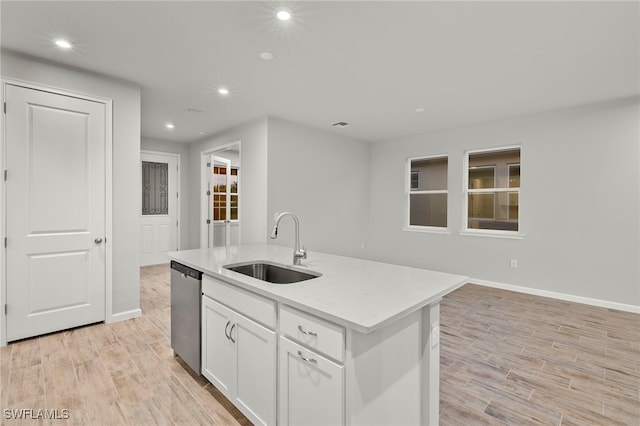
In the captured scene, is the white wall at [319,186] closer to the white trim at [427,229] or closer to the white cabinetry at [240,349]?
the white trim at [427,229]

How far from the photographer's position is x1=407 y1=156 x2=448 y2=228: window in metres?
5.81

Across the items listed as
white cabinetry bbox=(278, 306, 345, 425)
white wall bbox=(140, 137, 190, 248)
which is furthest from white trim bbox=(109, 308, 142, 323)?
white wall bbox=(140, 137, 190, 248)

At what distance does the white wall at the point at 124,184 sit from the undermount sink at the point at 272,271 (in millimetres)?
1782

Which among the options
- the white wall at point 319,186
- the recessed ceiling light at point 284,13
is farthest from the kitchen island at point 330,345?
the white wall at point 319,186

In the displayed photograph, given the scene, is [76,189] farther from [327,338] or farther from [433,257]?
[433,257]

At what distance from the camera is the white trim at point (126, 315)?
10.8 feet

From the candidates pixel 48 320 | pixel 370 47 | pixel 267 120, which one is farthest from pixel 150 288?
pixel 370 47

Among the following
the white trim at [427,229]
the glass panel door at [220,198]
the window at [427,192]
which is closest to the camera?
the white trim at [427,229]

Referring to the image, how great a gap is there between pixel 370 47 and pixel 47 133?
301 cm

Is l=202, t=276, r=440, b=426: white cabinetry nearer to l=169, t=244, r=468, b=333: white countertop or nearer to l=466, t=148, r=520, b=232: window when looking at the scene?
l=169, t=244, r=468, b=333: white countertop

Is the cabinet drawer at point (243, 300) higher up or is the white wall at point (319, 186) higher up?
the white wall at point (319, 186)

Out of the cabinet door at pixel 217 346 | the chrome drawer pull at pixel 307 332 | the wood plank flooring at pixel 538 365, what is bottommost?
the wood plank flooring at pixel 538 365

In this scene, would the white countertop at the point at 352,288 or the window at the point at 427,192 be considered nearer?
the white countertop at the point at 352,288

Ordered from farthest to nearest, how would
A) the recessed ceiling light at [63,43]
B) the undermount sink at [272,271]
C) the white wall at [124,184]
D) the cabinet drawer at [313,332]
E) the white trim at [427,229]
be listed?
1. the white trim at [427,229]
2. the white wall at [124,184]
3. the recessed ceiling light at [63,43]
4. the undermount sink at [272,271]
5. the cabinet drawer at [313,332]
